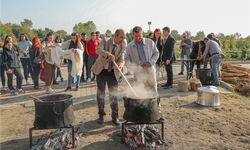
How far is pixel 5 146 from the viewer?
3.30 m

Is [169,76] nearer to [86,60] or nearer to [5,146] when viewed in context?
[86,60]

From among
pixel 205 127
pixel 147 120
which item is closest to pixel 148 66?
pixel 147 120

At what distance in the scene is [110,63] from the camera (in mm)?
3967

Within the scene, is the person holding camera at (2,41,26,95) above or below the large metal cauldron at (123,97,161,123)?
above

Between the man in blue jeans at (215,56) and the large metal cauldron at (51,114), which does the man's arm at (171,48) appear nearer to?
the man in blue jeans at (215,56)

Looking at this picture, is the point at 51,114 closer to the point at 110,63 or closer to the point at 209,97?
the point at 110,63

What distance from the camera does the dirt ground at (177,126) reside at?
3.29 metres

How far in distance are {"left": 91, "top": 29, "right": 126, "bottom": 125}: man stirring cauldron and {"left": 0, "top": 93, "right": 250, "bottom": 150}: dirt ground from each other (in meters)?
0.63

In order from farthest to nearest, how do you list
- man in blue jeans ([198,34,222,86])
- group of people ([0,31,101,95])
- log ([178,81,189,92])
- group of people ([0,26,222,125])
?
man in blue jeans ([198,34,222,86])
log ([178,81,189,92])
group of people ([0,31,101,95])
group of people ([0,26,222,125])

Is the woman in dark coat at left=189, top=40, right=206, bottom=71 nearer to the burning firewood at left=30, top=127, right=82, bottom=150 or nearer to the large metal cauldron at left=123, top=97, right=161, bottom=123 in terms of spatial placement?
the large metal cauldron at left=123, top=97, right=161, bottom=123

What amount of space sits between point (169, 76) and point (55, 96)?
16.4 feet

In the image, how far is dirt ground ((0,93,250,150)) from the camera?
3294mm

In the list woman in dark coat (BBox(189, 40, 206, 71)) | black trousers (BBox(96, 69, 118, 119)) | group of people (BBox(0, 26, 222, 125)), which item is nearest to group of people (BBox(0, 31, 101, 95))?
group of people (BBox(0, 26, 222, 125))

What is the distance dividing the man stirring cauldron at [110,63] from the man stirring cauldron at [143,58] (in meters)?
0.40
